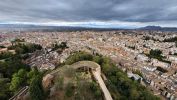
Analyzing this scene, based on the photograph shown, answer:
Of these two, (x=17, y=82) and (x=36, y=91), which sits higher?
(x=36, y=91)

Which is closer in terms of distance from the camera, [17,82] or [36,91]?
[36,91]

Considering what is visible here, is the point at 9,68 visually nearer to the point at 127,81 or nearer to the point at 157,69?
the point at 127,81

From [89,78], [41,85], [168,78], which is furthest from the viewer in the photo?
A: [168,78]

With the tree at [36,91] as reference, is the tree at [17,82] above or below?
below

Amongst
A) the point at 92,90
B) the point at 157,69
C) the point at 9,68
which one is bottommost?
the point at 157,69

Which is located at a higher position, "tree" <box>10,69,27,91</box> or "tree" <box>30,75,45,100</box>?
"tree" <box>30,75,45,100</box>

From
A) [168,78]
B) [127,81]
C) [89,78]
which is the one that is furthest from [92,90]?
[168,78]

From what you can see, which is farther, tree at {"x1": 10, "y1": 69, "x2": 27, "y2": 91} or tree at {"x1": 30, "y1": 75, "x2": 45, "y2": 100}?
tree at {"x1": 10, "y1": 69, "x2": 27, "y2": 91}

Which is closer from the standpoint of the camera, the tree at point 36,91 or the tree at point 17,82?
the tree at point 36,91

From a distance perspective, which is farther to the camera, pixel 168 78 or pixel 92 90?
pixel 168 78

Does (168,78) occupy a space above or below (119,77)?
below

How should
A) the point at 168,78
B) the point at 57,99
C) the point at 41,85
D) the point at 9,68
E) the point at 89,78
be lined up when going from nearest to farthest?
the point at 57,99
the point at 41,85
the point at 89,78
the point at 9,68
the point at 168,78
